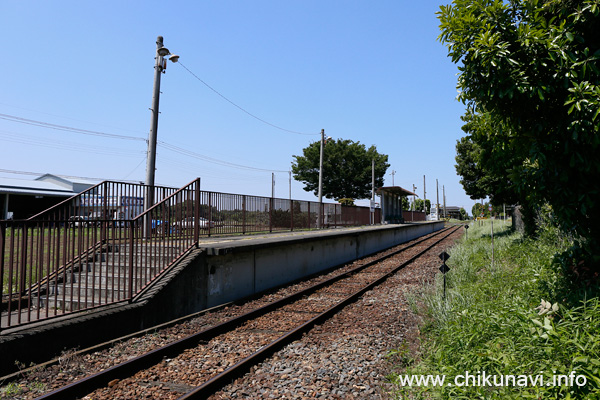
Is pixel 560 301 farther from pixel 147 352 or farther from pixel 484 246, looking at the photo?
pixel 484 246

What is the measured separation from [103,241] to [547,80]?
Answer: 25.9ft

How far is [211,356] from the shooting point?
17.8ft

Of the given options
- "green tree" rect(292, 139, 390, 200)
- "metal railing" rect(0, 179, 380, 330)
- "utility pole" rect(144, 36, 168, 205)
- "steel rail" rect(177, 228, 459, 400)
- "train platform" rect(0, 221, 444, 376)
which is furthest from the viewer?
"green tree" rect(292, 139, 390, 200)

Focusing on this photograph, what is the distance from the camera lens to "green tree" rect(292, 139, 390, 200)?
55.7 m

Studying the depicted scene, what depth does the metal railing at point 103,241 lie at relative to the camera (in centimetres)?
548

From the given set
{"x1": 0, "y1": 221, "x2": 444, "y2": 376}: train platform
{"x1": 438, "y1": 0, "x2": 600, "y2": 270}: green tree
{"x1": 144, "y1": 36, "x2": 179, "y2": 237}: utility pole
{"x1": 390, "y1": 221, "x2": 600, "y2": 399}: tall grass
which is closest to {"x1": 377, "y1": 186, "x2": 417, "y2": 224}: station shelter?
{"x1": 0, "y1": 221, "x2": 444, "y2": 376}: train platform

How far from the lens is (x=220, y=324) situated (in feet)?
21.7

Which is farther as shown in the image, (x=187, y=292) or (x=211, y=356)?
(x=187, y=292)

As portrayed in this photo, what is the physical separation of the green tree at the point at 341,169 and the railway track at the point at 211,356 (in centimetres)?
4751

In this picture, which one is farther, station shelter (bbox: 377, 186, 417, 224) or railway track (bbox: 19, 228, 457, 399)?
station shelter (bbox: 377, 186, 417, 224)

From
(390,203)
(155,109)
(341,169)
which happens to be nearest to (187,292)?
(155,109)

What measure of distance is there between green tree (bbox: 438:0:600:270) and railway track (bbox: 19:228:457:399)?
14.4ft

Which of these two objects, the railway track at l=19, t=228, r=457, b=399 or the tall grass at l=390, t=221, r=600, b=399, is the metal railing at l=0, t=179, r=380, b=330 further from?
the tall grass at l=390, t=221, r=600, b=399

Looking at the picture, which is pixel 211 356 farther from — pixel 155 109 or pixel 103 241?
pixel 155 109
